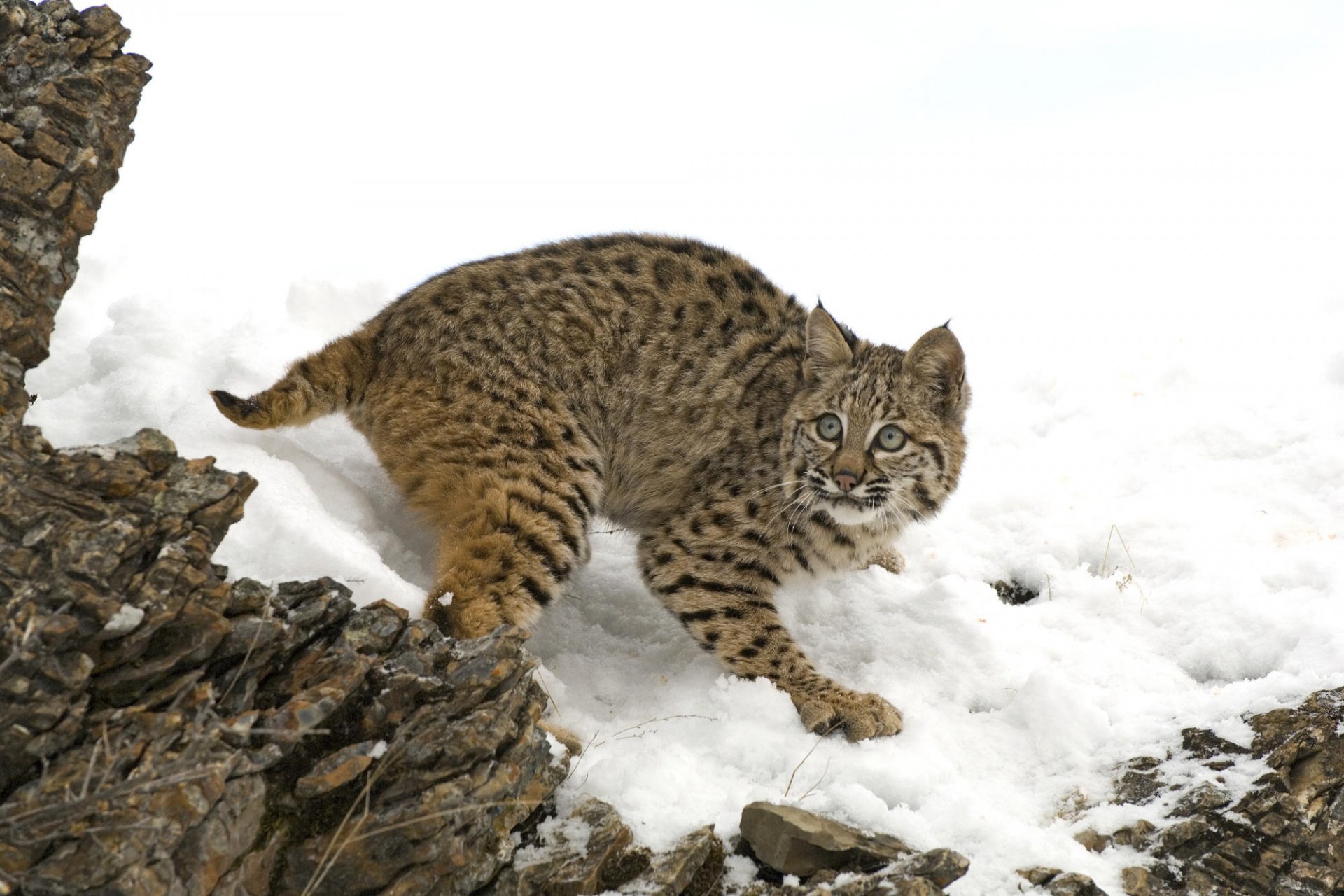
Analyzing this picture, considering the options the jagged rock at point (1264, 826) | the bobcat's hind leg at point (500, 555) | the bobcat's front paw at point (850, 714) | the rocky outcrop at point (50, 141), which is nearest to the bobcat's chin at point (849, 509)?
the bobcat's front paw at point (850, 714)

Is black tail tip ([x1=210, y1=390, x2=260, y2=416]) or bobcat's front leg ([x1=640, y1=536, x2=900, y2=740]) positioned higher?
bobcat's front leg ([x1=640, y1=536, x2=900, y2=740])

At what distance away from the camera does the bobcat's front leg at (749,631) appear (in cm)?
458

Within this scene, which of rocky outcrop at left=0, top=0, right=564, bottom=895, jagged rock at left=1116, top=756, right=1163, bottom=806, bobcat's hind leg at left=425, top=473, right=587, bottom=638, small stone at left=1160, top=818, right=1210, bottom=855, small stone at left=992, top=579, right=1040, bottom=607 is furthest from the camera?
small stone at left=992, top=579, right=1040, bottom=607

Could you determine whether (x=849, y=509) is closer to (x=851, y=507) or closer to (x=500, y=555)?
(x=851, y=507)

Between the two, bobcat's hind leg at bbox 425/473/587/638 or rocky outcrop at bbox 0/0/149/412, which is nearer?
rocky outcrop at bbox 0/0/149/412

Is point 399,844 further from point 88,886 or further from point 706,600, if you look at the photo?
point 706,600

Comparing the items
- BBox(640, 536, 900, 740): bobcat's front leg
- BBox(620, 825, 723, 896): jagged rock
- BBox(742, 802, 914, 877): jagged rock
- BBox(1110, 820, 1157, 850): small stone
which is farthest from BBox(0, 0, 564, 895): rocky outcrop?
BBox(1110, 820, 1157, 850): small stone

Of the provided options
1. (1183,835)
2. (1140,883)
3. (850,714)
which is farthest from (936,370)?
(1140,883)

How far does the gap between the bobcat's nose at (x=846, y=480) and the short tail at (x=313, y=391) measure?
7.48ft

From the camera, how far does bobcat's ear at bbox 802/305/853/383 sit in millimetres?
5305

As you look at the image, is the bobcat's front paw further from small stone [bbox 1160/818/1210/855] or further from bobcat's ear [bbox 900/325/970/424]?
bobcat's ear [bbox 900/325/970/424]

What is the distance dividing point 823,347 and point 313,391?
2.41 meters

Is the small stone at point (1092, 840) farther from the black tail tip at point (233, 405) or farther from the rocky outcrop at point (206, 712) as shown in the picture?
the black tail tip at point (233, 405)

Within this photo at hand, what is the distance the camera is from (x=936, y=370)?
5.24 meters
